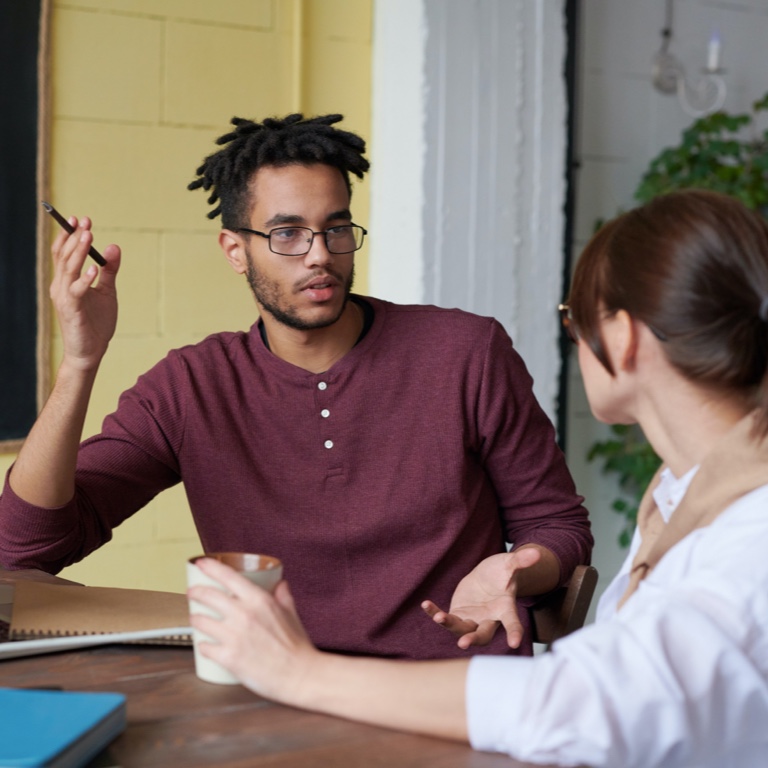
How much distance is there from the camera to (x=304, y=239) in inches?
68.6

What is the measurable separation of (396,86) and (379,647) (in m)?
1.55

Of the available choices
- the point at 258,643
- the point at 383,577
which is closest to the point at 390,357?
the point at 383,577

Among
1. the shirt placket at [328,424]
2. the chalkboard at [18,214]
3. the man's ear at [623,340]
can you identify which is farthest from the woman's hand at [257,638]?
the chalkboard at [18,214]

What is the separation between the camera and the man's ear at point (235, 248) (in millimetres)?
1864

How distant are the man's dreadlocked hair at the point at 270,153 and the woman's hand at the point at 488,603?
2.37 feet

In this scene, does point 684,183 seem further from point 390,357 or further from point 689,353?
point 689,353

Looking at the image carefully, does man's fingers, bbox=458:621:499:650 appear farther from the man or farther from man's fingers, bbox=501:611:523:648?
the man

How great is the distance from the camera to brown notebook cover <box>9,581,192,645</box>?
3.84 ft

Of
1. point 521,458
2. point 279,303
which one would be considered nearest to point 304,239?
point 279,303

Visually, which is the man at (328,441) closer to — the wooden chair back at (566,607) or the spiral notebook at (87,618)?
the wooden chair back at (566,607)

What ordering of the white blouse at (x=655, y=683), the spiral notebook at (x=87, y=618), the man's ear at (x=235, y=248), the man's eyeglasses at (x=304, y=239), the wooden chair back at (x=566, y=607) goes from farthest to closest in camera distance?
the man's ear at (x=235, y=248) < the man's eyeglasses at (x=304, y=239) < the wooden chair back at (x=566, y=607) < the spiral notebook at (x=87, y=618) < the white blouse at (x=655, y=683)

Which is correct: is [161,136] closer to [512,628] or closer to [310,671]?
[512,628]

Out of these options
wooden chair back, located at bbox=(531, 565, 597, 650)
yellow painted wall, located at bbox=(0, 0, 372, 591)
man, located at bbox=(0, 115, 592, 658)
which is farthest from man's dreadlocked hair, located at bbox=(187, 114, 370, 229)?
wooden chair back, located at bbox=(531, 565, 597, 650)

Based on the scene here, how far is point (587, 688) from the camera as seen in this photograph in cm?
81
